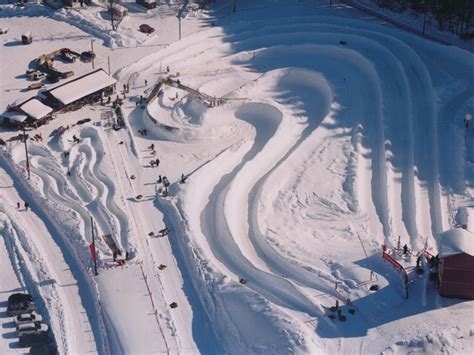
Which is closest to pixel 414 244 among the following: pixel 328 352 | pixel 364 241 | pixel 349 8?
pixel 364 241

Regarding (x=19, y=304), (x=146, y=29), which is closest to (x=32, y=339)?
(x=19, y=304)

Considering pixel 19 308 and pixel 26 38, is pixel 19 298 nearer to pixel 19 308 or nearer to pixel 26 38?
pixel 19 308

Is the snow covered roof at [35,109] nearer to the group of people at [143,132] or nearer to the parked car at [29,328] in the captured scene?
the group of people at [143,132]

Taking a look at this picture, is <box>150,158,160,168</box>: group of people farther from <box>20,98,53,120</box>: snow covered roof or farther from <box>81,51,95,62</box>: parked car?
<box>81,51,95,62</box>: parked car

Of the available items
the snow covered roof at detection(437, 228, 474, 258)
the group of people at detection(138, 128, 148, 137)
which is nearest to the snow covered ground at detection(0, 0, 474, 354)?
the group of people at detection(138, 128, 148, 137)

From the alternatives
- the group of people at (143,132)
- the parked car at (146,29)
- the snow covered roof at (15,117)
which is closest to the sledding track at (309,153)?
the group of people at (143,132)

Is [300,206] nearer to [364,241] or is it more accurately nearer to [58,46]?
[364,241]

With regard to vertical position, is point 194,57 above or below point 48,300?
above
